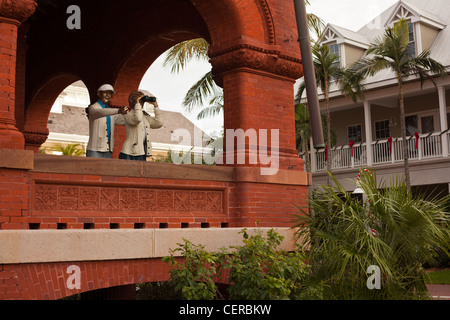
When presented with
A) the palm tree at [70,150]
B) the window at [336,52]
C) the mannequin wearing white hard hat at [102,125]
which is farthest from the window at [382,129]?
the mannequin wearing white hard hat at [102,125]

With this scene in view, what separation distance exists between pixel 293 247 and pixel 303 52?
3079mm

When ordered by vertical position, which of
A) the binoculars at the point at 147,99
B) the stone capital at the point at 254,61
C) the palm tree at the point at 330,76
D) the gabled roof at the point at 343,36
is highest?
the gabled roof at the point at 343,36

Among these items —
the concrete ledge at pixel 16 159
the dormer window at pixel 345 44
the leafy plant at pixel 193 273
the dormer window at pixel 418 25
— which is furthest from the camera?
the dormer window at pixel 345 44

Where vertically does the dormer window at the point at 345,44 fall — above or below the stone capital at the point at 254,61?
above

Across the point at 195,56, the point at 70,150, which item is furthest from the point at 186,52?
the point at 70,150

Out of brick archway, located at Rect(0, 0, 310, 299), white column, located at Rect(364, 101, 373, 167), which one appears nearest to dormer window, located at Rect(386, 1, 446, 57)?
white column, located at Rect(364, 101, 373, 167)

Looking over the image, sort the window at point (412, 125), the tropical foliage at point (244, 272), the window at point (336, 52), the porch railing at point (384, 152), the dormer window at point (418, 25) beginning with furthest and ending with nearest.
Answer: the window at point (336, 52) → the window at point (412, 125) → the dormer window at point (418, 25) → the porch railing at point (384, 152) → the tropical foliage at point (244, 272)

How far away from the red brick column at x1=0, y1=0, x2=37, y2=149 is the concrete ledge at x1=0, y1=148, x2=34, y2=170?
103 mm

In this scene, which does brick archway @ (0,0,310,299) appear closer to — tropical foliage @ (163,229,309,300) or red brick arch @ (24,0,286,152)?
red brick arch @ (24,0,286,152)

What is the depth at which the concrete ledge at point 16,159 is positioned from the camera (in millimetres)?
6793

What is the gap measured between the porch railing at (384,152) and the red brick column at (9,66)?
54.7ft

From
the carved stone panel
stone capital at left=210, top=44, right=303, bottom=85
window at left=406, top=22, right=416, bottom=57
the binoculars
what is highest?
window at left=406, top=22, right=416, bottom=57

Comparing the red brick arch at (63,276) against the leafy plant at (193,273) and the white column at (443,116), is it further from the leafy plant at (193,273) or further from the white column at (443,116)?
the white column at (443,116)

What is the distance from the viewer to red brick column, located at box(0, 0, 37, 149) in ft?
22.9
